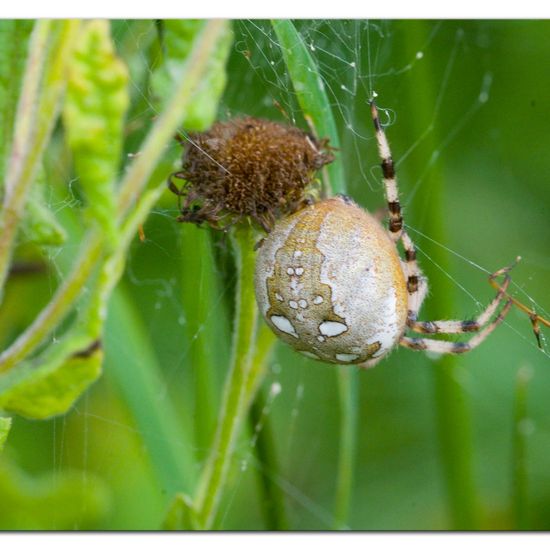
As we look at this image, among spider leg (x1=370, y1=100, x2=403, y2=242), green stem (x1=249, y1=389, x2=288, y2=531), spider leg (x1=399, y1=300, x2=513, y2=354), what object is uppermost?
spider leg (x1=370, y1=100, x2=403, y2=242)

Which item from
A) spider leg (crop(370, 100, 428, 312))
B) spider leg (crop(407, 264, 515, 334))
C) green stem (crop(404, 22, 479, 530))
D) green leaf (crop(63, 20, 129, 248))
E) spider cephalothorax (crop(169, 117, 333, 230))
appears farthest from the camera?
green stem (crop(404, 22, 479, 530))

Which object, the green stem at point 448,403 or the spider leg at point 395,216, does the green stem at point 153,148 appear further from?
the green stem at point 448,403

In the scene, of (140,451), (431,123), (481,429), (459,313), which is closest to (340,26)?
(431,123)

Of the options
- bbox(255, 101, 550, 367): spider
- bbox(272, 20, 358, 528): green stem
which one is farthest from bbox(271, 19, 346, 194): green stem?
bbox(255, 101, 550, 367): spider

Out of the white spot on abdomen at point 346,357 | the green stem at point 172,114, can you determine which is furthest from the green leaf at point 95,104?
the white spot on abdomen at point 346,357

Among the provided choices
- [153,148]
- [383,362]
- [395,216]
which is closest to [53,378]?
[153,148]

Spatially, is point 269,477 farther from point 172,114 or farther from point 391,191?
point 172,114

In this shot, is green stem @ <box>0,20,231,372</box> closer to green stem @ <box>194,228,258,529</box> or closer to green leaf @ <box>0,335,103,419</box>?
green leaf @ <box>0,335,103,419</box>
